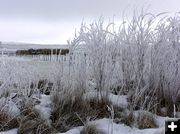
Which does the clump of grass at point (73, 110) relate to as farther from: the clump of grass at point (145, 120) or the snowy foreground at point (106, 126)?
the clump of grass at point (145, 120)

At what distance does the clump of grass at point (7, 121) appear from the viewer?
470 centimetres

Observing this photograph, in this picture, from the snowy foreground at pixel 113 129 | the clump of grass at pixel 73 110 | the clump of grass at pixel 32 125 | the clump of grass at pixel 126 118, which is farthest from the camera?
the clump of grass at pixel 126 118

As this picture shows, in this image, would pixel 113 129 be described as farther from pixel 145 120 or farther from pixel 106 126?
pixel 145 120

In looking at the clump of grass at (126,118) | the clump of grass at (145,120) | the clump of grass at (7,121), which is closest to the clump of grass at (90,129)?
the clump of grass at (126,118)

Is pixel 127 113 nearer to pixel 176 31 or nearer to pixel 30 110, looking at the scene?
pixel 30 110

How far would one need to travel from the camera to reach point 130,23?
20.7ft

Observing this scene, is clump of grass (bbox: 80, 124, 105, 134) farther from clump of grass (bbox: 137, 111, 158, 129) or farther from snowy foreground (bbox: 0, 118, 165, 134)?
clump of grass (bbox: 137, 111, 158, 129)

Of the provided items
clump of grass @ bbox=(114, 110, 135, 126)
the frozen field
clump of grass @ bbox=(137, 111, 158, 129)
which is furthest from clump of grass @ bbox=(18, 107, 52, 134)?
clump of grass @ bbox=(137, 111, 158, 129)

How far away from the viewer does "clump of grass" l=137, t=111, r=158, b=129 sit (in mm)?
5055

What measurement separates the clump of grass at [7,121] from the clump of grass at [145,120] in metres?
1.47

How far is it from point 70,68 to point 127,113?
44.7 inches

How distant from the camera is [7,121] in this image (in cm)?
475

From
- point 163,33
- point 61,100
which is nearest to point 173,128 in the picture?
point 61,100

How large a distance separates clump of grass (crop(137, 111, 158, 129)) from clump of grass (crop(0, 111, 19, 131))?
1472 mm
